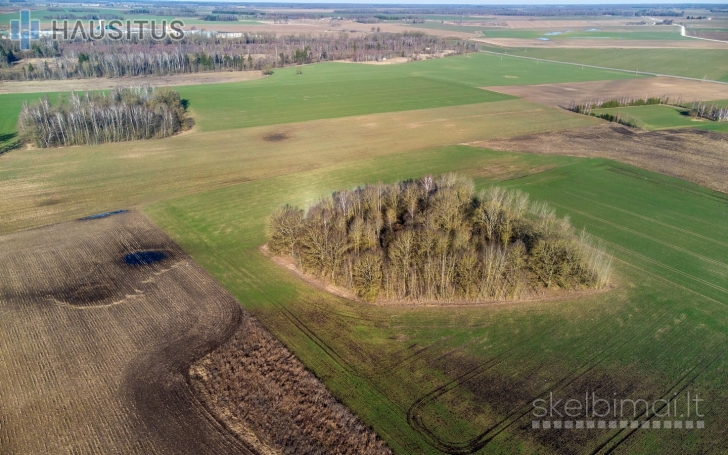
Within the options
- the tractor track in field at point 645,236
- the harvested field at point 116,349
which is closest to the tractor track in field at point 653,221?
the tractor track in field at point 645,236

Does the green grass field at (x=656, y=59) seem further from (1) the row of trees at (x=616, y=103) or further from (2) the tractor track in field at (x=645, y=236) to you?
(2) the tractor track in field at (x=645, y=236)

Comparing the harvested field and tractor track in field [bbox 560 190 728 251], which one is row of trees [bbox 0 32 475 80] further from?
tractor track in field [bbox 560 190 728 251]

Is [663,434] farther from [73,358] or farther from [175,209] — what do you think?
[175,209]

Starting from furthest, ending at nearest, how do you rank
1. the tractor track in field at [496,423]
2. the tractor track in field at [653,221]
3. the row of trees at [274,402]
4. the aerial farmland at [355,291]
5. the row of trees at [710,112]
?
1. the row of trees at [710,112]
2. the tractor track in field at [653,221]
3. the aerial farmland at [355,291]
4. the row of trees at [274,402]
5. the tractor track in field at [496,423]

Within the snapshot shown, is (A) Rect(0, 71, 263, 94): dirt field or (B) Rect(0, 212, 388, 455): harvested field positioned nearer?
(B) Rect(0, 212, 388, 455): harvested field

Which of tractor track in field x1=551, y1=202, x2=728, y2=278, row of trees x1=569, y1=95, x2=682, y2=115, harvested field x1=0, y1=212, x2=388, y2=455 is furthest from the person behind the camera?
row of trees x1=569, y1=95, x2=682, y2=115

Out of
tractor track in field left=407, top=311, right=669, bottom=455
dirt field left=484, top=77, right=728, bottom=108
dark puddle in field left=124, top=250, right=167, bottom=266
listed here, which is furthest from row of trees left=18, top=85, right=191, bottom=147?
dirt field left=484, top=77, right=728, bottom=108

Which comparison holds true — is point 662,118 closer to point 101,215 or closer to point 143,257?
point 143,257
